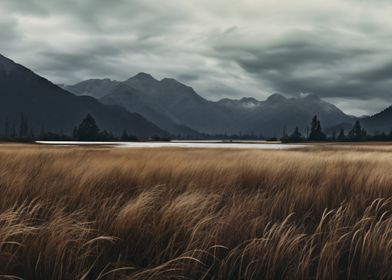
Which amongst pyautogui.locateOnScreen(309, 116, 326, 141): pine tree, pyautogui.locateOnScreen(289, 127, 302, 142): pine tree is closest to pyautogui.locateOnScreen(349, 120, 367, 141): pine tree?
pyautogui.locateOnScreen(309, 116, 326, 141): pine tree

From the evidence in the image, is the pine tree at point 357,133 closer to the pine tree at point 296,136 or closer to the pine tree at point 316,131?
the pine tree at point 316,131

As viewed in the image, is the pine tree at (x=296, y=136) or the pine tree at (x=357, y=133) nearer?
the pine tree at (x=296, y=136)

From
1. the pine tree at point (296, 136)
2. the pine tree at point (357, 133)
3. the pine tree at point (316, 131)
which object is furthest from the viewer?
the pine tree at point (357, 133)

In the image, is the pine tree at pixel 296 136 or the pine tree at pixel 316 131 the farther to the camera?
the pine tree at pixel 316 131

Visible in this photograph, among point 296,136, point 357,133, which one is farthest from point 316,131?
point 296,136

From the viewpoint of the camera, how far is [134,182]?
781 cm

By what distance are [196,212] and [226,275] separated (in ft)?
4.51

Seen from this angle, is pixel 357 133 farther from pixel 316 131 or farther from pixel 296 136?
pixel 296 136

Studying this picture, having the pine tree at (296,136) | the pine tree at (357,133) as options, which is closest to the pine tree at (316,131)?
the pine tree at (296,136)

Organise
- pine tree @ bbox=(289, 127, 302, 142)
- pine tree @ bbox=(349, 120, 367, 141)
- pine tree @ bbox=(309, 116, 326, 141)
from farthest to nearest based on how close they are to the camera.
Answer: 1. pine tree @ bbox=(349, 120, 367, 141)
2. pine tree @ bbox=(309, 116, 326, 141)
3. pine tree @ bbox=(289, 127, 302, 142)

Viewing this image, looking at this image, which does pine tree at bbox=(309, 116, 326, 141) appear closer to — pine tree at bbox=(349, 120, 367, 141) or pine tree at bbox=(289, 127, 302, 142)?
pine tree at bbox=(289, 127, 302, 142)

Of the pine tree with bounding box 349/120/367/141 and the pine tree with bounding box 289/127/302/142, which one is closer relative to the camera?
the pine tree with bounding box 289/127/302/142

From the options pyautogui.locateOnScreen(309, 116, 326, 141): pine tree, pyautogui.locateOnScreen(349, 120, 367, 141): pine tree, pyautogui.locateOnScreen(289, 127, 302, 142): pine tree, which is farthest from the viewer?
pyautogui.locateOnScreen(349, 120, 367, 141): pine tree

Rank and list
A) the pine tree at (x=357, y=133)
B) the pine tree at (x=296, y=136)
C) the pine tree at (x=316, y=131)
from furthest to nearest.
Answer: the pine tree at (x=357, y=133)
the pine tree at (x=316, y=131)
the pine tree at (x=296, y=136)
